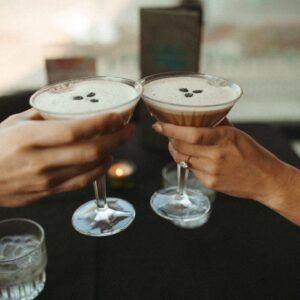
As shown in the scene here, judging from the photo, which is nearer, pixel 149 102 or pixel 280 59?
pixel 149 102

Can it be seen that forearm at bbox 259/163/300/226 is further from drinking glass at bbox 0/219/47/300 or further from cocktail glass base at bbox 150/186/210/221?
drinking glass at bbox 0/219/47/300

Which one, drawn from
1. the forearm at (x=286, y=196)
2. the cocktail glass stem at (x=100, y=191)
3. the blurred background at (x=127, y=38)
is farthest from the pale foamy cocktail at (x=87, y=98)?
the blurred background at (x=127, y=38)

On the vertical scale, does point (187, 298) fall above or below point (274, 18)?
below

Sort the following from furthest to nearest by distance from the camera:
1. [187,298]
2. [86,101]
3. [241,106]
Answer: [241,106]
[86,101]
[187,298]

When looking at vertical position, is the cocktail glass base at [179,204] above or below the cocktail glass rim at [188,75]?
below

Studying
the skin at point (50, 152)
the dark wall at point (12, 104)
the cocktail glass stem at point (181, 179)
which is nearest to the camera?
the skin at point (50, 152)

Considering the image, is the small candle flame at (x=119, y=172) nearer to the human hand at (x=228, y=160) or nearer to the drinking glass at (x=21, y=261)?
the human hand at (x=228, y=160)

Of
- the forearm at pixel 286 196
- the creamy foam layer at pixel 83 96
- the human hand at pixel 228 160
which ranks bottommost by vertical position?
the forearm at pixel 286 196

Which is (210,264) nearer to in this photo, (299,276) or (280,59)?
(299,276)


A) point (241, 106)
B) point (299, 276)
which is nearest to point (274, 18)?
point (241, 106)
